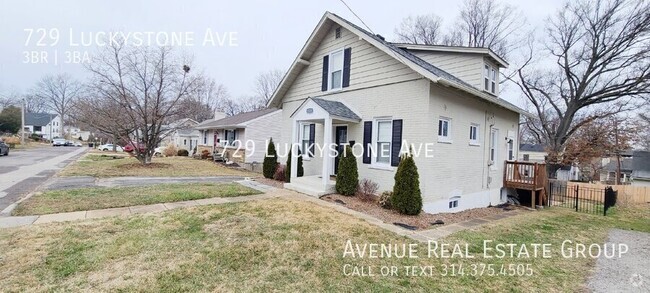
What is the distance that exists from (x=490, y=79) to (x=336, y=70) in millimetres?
6506

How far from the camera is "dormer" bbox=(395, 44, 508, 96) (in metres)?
11.7

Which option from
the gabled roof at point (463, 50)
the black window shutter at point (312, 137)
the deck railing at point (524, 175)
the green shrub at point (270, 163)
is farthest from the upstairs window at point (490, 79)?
the green shrub at point (270, 163)

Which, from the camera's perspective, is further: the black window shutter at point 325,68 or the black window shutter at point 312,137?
the black window shutter at point 312,137

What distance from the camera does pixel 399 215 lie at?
789 cm

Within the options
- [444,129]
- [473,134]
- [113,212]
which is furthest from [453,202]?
[113,212]

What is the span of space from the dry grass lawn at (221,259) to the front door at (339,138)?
446 centimetres

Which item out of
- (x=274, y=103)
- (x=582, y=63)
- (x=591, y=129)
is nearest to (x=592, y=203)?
(x=591, y=129)

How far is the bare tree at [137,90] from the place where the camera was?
1692cm

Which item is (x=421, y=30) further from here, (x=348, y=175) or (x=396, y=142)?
(x=348, y=175)

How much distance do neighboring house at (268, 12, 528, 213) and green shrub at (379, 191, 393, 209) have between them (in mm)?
534

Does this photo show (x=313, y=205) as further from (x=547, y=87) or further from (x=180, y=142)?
(x=180, y=142)

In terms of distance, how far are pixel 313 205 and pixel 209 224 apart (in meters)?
2.88

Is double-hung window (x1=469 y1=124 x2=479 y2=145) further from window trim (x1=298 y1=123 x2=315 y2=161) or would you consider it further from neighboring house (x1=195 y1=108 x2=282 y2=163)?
neighboring house (x1=195 y1=108 x2=282 y2=163)

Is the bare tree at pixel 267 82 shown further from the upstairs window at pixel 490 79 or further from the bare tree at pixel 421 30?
the upstairs window at pixel 490 79
